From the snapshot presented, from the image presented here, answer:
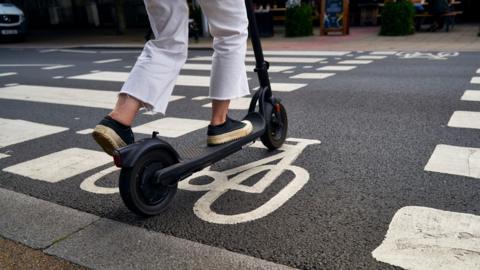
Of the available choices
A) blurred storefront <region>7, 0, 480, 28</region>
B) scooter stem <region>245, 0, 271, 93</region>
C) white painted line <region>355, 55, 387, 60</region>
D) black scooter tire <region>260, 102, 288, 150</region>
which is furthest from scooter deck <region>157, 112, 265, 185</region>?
blurred storefront <region>7, 0, 480, 28</region>

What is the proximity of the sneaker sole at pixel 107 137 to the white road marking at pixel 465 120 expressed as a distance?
2.95 m

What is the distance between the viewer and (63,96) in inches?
253

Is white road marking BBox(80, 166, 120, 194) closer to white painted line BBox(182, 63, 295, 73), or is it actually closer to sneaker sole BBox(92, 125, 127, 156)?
sneaker sole BBox(92, 125, 127, 156)

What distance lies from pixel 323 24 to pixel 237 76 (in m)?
13.6

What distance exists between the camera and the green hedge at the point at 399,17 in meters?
14.0

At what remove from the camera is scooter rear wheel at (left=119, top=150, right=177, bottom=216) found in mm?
2285

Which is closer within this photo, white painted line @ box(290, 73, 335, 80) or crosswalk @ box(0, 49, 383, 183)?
crosswalk @ box(0, 49, 383, 183)

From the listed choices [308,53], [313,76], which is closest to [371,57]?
[308,53]

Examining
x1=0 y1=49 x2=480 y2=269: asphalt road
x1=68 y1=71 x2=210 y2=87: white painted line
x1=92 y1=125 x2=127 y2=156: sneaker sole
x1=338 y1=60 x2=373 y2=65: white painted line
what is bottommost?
x1=0 y1=49 x2=480 y2=269: asphalt road

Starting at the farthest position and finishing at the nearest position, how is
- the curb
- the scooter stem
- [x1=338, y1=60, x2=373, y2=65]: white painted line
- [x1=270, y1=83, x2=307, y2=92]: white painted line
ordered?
1. [x1=338, y1=60, x2=373, y2=65]: white painted line
2. [x1=270, y1=83, x2=307, y2=92]: white painted line
3. the scooter stem
4. the curb

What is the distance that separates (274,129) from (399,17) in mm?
12196

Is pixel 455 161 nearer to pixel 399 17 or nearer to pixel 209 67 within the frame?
pixel 209 67

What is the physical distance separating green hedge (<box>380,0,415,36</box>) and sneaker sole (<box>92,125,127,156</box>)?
13473mm

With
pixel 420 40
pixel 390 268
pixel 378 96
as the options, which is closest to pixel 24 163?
pixel 390 268
